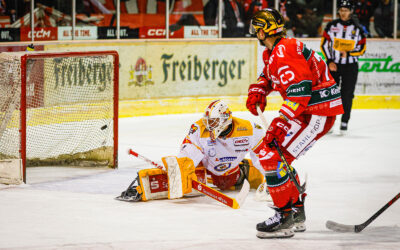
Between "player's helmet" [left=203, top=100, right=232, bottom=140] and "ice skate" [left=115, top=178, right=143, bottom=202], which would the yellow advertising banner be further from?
"player's helmet" [left=203, top=100, right=232, bottom=140]

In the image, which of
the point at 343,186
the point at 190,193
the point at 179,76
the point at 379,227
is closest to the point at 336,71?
the point at 179,76

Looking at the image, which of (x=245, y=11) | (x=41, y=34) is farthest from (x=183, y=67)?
(x=41, y=34)

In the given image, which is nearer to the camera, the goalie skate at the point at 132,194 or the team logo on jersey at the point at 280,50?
the team logo on jersey at the point at 280,50

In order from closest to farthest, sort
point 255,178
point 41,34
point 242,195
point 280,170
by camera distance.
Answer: point 280,170 → point 242,195 → point 255,178 → point 41,34

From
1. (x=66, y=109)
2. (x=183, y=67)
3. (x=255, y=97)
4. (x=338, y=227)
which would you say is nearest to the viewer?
(x=338, y=227)

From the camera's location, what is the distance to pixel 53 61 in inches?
277

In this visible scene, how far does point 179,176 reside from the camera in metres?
5.28

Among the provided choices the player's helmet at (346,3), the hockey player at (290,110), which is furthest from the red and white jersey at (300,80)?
the player's helmet at (346,3)

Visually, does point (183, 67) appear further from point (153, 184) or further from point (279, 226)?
point (279, 226)

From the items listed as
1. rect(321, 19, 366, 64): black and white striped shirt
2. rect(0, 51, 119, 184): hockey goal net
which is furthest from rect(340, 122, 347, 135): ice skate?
rect(0, 51, 119, 184): hockey goal net

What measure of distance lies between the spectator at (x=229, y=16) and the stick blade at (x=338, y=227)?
21.1 feet

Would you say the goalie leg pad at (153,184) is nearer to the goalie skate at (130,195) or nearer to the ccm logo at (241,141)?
the goalie skate at (130,195)

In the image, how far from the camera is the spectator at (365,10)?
11805 mm

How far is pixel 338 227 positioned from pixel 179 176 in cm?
117
